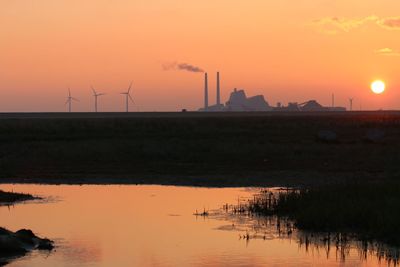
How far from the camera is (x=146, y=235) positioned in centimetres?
2344

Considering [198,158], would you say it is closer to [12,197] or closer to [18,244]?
[12,197]

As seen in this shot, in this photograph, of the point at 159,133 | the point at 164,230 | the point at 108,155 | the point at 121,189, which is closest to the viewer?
the point at 164,230

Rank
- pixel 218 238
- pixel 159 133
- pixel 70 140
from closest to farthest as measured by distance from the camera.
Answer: pixel 218 238 → pixel 70 140 → pixel 159 133

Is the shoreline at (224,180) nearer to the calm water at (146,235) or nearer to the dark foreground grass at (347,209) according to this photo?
the calm water at (146,235)

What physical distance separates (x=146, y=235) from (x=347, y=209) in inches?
251

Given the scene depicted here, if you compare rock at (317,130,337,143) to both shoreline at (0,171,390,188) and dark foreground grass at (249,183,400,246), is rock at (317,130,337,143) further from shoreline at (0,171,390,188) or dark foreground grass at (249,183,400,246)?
dark foreground grass at (249,183,400,246)

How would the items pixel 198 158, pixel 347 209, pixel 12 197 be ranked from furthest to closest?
pixel 198 158 → pixel 12 197 → pixel 347 209

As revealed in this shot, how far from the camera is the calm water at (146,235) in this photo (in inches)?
778

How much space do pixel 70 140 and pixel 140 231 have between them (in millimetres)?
38326

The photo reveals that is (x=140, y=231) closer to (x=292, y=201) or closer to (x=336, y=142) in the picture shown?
(x=292, y=201)

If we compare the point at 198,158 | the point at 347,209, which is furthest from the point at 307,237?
the point at 198,158

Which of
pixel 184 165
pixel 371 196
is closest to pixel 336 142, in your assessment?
pixel 184 165

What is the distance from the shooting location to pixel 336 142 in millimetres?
57156

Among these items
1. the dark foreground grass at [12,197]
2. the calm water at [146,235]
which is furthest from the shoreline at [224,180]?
the dark foreground grass at [12,197]
